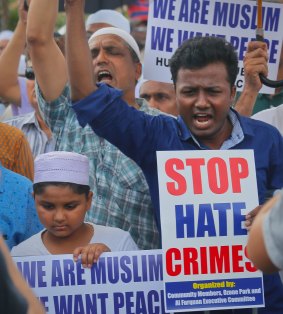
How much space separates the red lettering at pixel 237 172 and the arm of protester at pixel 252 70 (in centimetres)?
116

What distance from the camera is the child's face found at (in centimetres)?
486

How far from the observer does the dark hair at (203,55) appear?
4711mm

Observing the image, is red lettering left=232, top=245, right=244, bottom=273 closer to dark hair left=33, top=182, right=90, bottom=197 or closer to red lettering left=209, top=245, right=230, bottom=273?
red lettering left=209, top=245, right=230, bottom=273

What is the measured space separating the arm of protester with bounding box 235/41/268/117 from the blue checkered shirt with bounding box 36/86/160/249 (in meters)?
0.79

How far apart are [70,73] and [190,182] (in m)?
0.74

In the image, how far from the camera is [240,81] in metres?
6.09

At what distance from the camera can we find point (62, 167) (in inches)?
194

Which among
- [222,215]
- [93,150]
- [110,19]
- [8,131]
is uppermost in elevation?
[110,19]

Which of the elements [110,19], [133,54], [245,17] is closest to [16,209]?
[133,54]

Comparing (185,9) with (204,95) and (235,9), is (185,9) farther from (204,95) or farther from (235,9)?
(204,95)

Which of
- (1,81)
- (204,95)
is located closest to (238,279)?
(204,95)

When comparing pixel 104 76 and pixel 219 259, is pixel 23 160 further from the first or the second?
pixel 219 259

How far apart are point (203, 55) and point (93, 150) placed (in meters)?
0.93

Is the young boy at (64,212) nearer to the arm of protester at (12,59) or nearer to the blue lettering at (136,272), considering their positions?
the blue lettering at (136,272)
